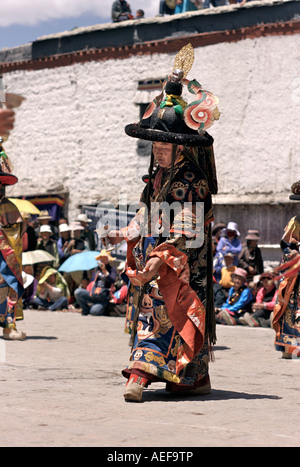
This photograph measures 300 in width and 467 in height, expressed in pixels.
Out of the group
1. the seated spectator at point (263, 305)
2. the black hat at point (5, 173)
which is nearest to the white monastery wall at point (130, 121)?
the seated spectator at point (263, 305)

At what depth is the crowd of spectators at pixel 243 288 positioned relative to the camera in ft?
41.3

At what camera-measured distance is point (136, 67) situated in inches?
779

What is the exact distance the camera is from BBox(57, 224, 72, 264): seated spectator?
16.1 meters

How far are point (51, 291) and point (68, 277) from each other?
1.03 meters

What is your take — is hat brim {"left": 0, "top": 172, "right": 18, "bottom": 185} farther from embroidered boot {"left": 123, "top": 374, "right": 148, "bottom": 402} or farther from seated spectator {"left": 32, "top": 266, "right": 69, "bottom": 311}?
seated spectator {"left": 32, "top": 266, "right": 69, "bottom": 311}

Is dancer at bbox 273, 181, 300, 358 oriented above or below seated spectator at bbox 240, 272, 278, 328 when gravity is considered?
above

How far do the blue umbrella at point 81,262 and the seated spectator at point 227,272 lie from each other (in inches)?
98.2

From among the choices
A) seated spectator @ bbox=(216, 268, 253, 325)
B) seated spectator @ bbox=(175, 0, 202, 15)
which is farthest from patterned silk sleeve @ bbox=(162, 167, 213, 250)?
seated spectator @ bbox=(175, 0, 202, 15)

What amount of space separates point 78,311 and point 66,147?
6470 mm

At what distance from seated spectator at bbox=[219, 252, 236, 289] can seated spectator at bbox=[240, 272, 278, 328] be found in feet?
2.39

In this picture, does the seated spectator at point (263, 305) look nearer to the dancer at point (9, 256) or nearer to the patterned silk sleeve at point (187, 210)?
the dancer at point (9, 256)

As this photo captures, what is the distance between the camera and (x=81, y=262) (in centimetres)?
1507
